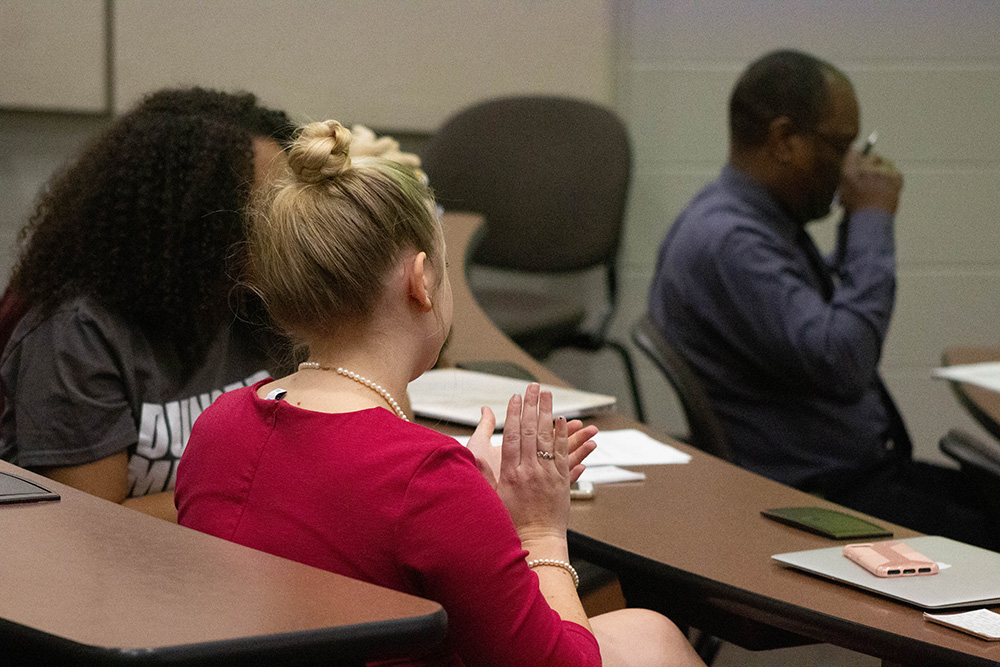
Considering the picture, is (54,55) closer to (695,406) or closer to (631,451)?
(695,406)

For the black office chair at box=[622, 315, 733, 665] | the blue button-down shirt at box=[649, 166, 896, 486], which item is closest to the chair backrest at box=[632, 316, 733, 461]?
the black office chair at box=[622, 315, 733, 665]

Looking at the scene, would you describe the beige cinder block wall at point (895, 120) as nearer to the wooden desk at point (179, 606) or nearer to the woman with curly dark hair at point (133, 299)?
the woman with curly dark hair at point (133, 299)

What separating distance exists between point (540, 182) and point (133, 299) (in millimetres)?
1924

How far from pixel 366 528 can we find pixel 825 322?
1.41 metres

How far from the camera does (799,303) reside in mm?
2020

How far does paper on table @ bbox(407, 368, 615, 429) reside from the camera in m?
1.48

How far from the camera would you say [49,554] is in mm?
707

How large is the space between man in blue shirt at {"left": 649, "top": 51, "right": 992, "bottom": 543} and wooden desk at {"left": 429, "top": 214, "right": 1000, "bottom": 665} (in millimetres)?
697

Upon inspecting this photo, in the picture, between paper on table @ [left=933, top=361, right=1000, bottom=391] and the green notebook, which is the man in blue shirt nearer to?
paper on table @ [left=933, top=361, right=1000, bottom=391]

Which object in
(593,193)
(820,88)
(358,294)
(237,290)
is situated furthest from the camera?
(593,193)

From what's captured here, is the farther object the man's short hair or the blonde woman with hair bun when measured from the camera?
the man's short hair

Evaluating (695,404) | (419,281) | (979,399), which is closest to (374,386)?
(419,281)

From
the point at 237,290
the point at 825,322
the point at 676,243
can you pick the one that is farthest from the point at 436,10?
the point at 237,290

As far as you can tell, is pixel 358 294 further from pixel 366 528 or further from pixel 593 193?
pixel 593 193
